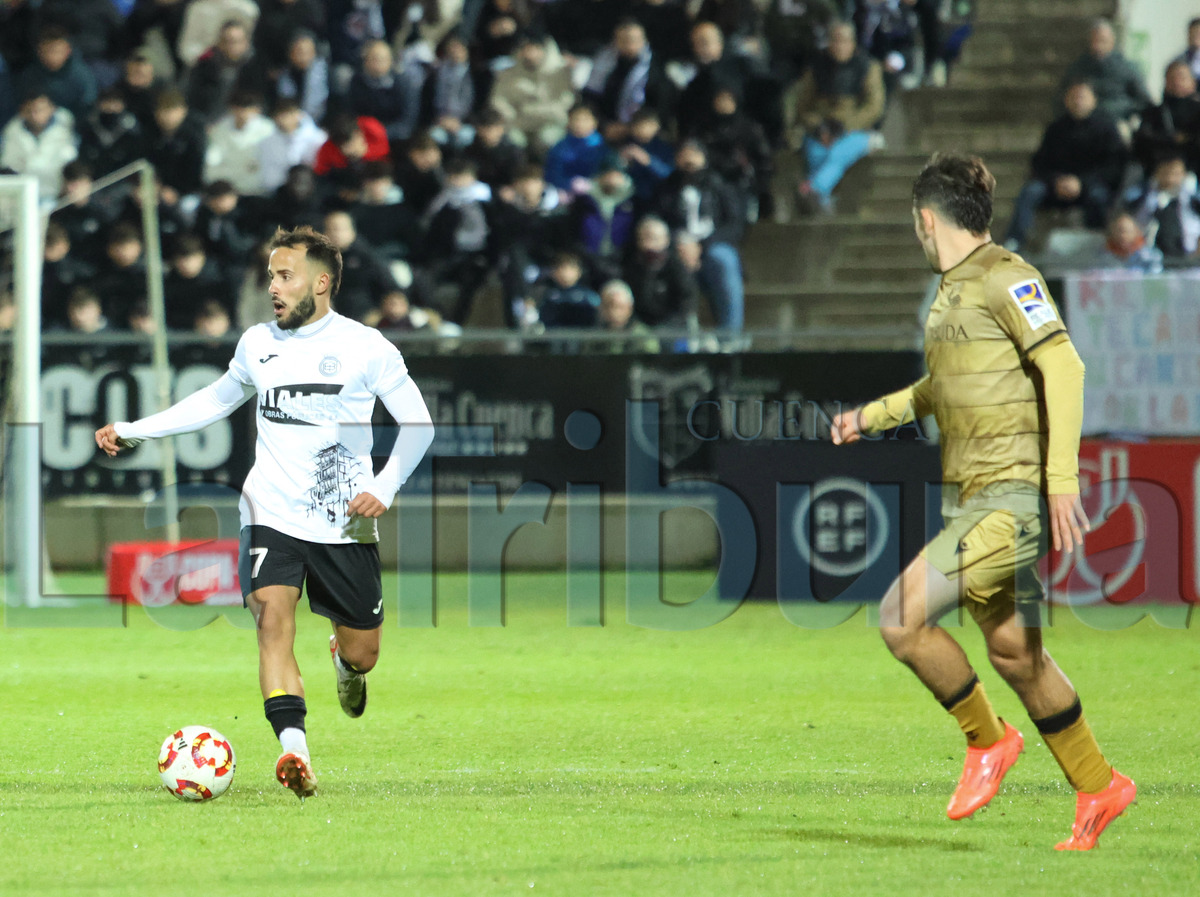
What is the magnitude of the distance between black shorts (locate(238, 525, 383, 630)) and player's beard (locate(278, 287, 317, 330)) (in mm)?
744

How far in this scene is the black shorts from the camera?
21.2 feet

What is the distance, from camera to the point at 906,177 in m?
17.8

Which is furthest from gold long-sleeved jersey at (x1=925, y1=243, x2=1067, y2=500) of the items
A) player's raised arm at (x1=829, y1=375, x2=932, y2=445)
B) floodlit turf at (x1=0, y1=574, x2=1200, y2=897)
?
floodlit turf at (x1=0, y1=574, x2=1200, y2=897)

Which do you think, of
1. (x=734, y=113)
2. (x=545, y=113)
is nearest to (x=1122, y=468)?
(x=734, y=113)

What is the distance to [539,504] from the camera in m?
14.8

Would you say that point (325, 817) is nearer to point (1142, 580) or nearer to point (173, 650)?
point (173, 650)

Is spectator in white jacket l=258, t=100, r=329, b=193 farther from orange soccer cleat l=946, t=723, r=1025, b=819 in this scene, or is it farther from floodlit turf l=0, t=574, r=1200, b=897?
orange soccer cleat l=946, t=723, r=1025, b=819

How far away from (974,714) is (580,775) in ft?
5.76

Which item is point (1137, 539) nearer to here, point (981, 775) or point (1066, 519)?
point (981, 775)

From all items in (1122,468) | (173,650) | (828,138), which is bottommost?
(173,650)

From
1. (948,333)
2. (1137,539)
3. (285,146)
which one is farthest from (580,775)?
(285,146)

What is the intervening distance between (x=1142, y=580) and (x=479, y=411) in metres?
5.41

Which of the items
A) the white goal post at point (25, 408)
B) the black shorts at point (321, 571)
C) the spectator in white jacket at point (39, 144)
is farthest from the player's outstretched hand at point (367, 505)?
the spectator in white jacket at point (39, 144)

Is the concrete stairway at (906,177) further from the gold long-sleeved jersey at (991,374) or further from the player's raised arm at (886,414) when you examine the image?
the gold long-sleeved jersey at (991,374)
